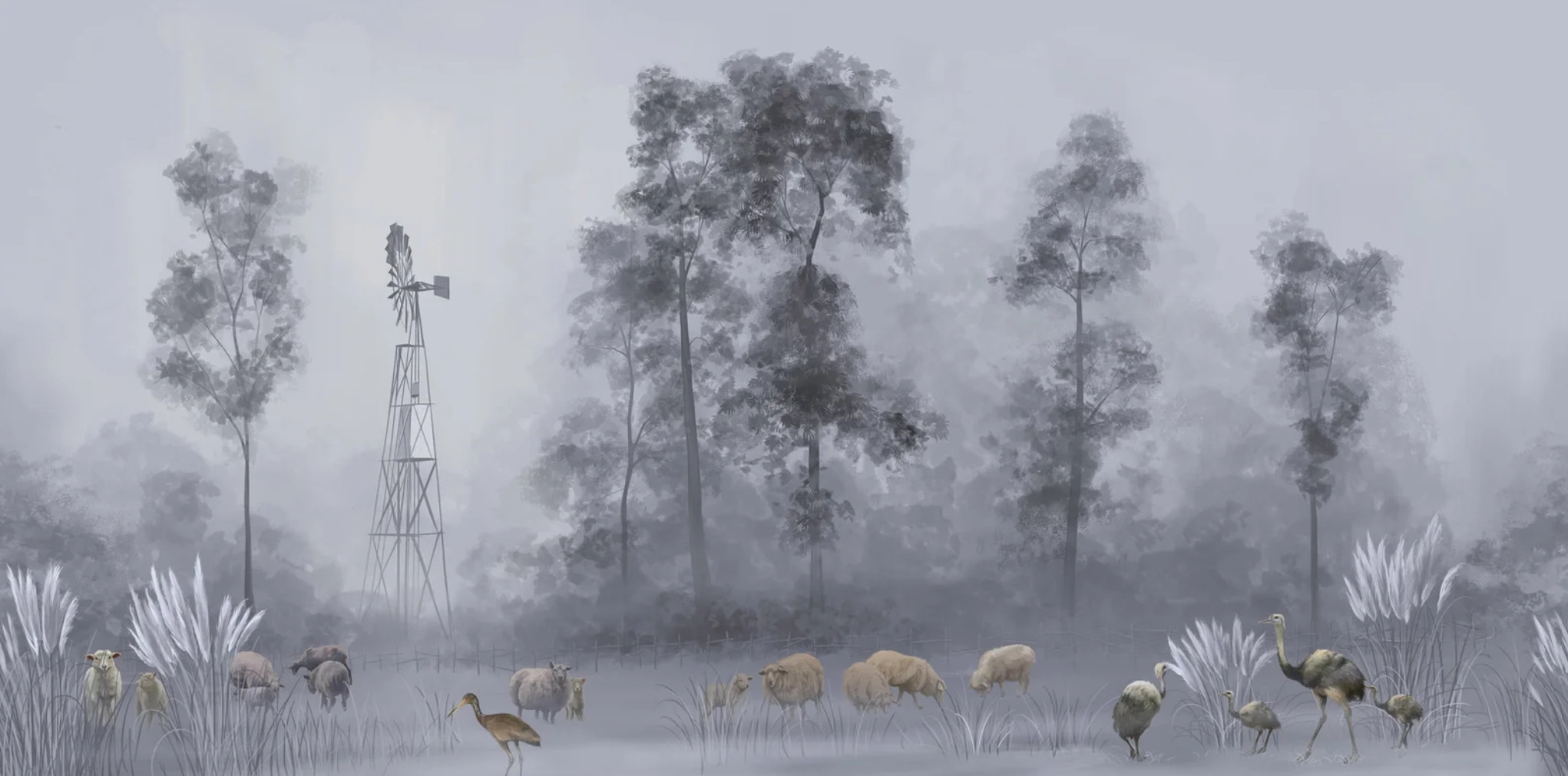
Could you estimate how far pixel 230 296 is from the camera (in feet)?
64.4

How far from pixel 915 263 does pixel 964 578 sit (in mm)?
4277

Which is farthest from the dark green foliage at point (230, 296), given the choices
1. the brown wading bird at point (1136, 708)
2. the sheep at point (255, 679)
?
the brown wading bird at point (1136, 708)

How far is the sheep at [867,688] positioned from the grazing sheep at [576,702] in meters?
2.49

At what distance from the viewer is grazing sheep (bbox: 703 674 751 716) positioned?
12.5 metres

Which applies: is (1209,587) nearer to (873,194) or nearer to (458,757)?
(873,194)

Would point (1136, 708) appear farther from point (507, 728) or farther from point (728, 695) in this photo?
point (507, 728)

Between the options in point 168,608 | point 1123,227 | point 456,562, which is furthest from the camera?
point 1123,227

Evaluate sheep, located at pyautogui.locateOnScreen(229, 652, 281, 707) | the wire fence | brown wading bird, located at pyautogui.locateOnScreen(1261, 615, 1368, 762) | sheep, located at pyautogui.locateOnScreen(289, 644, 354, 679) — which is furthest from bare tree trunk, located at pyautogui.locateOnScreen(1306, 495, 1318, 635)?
sheep, located at pyautogui.locateOnScreen(229, 652, 281, 707)

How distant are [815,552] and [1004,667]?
431cm

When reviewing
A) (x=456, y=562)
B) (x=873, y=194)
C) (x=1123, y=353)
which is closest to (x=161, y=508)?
(x=456, y=562)

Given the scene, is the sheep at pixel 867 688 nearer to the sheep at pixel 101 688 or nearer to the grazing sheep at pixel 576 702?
the grazing sheep at pixel 576 702

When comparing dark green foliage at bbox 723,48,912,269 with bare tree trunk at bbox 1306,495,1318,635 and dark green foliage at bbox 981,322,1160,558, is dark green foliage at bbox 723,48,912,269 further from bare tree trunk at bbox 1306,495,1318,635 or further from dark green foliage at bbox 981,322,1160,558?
bare tree trunk at bbox 1306,495,1318,635

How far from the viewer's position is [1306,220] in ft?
60.1

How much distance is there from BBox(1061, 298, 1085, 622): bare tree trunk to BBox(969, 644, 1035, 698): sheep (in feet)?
13.4
